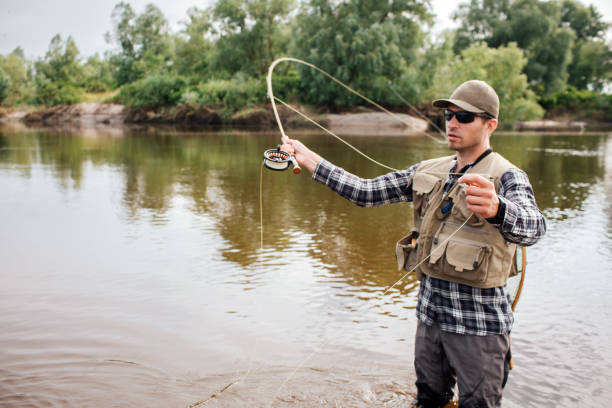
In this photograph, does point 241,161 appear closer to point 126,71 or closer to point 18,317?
point 18,317

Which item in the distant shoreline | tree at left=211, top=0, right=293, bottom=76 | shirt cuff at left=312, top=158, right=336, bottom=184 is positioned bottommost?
shirt cuff at left=312, top=158, right=336, bottom=184

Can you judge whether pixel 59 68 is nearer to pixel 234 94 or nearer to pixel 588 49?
pixel 234 94

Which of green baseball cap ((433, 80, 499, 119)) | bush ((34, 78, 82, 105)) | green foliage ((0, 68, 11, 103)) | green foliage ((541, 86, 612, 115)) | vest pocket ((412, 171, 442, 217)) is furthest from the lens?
green foliage ((0, 68, 11, 103))

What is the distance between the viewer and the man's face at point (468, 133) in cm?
259

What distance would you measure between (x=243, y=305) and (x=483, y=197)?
340 cm

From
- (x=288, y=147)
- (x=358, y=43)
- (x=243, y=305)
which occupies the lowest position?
(x=243, y=305)

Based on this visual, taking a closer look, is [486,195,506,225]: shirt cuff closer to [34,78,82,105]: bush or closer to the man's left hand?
the man's left hand

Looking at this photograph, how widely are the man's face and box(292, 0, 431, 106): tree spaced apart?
1333 inches

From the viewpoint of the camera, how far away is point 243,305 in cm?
515

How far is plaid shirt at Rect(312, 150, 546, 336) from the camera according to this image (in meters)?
2.28

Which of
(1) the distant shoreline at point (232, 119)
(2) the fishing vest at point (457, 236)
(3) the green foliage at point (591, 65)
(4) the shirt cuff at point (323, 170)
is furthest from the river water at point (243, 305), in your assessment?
(3) the green foliage at point (591, 65)

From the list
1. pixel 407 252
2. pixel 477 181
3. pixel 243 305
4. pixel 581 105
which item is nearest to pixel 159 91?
pixel 581 105

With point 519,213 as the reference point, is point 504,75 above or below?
above

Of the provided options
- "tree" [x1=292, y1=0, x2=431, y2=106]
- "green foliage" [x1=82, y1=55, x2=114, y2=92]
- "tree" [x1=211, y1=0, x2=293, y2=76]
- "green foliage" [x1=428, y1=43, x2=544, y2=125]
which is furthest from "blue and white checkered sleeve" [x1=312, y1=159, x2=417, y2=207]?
"green foliage" [x1=82, y1=55, x2=114, y2=92]
